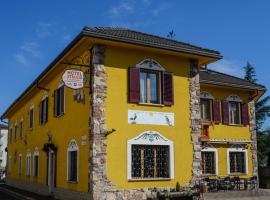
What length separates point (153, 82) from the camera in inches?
623

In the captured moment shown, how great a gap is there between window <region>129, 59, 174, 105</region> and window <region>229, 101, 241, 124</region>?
8.05m

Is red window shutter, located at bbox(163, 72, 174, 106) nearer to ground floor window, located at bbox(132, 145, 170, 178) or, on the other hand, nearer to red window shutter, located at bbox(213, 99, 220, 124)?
ground floor window, located at bbox(132, 145, 170, 178)

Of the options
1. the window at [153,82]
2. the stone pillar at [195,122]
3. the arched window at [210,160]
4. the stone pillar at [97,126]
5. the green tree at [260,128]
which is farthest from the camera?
the green tree at [260,128]

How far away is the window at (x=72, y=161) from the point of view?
1589cm

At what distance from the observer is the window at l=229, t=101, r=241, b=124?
74.6ft

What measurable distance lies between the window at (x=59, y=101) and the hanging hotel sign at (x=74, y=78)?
3.78 m

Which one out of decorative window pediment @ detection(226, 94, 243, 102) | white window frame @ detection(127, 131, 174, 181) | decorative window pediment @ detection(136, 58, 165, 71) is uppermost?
decorative window pediment @ detection(136, 58, 165, 71)

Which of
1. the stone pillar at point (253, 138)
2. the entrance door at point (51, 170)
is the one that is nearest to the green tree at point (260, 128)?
the stone pillar at point (253, 138)

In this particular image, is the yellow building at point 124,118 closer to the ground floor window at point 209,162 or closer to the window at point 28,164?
the ground floor window at point 209,162

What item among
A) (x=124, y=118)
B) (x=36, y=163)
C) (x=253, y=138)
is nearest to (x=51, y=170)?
(x=36, y=163)

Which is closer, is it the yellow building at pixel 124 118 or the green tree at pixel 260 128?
the yellow building at pixel 124 118

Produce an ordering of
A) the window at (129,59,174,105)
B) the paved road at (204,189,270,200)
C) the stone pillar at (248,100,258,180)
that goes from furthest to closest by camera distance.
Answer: the stone pillar at (248,100,258,180)
the paved road at (204,189,270,200)
the window at (129,59,174,105)

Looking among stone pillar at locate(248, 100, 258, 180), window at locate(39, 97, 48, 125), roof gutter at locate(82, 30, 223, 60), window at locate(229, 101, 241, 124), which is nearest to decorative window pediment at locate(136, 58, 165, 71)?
roof gutter at locate(82, 30, 223, 60)

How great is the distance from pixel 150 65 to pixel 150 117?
2080mm
